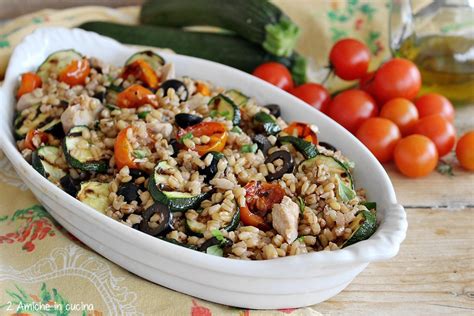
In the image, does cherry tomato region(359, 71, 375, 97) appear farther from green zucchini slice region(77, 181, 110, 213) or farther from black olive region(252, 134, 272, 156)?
green zucchini slice region(77, 181, 110, 213)

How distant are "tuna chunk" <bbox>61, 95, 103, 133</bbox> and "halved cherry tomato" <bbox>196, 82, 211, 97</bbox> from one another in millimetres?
514

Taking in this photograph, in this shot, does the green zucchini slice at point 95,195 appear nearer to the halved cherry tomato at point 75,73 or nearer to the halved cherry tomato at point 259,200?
the halved cherry tomato at point 259,200

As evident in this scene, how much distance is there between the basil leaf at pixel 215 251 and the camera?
2.39 meters

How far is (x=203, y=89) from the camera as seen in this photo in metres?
3.32

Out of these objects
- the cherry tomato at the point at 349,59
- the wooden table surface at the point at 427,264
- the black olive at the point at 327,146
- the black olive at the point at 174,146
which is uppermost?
the black olive at the point at 174,146

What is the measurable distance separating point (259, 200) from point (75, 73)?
135cm

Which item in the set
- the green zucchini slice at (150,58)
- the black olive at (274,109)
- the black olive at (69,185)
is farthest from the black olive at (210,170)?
the green zucchini slice at (150,58)

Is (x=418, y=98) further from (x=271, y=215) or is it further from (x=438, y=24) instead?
(x=271, y=215)

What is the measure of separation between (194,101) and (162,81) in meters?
0.27

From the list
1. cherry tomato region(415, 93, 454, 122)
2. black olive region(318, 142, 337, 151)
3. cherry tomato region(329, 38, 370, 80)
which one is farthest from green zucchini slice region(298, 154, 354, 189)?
cherry tomato region(329, 38, 370, 80)

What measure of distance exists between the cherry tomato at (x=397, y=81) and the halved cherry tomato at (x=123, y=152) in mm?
1798

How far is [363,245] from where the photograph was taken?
2.28m

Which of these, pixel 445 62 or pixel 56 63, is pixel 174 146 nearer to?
pixel 56 63

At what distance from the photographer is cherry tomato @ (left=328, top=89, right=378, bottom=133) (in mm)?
3816
